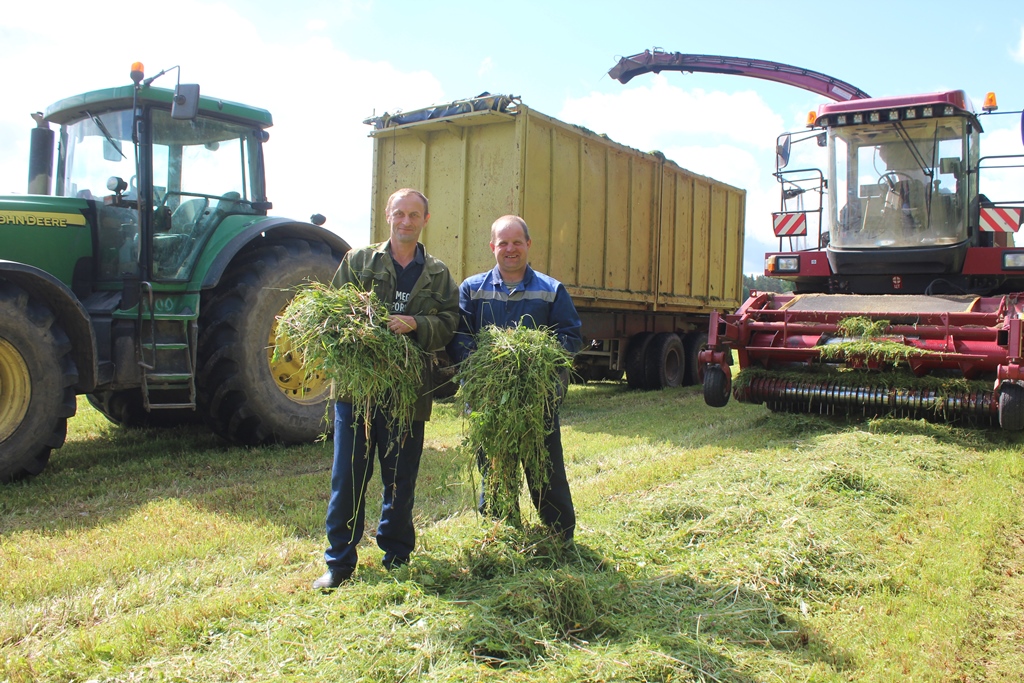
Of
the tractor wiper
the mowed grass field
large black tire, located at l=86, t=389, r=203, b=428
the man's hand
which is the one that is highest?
the tractor wiper

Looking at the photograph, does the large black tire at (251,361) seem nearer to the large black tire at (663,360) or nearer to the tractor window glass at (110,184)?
the tractor window glass at (110,184)

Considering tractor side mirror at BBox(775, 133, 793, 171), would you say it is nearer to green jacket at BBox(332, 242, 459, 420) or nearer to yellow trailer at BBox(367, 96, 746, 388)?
yellow trailer at BBox(367, 96, 746, 388)

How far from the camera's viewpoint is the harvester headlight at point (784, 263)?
355 inches

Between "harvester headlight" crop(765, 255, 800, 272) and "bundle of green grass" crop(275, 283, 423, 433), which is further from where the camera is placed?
"harvester headlight" crop(765, 255, 800, 272)

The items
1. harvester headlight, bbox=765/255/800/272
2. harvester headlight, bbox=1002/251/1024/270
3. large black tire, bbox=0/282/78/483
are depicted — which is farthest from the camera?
harvester headlight, bbox=765/255/800/272

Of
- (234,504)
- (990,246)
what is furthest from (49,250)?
(990,246)

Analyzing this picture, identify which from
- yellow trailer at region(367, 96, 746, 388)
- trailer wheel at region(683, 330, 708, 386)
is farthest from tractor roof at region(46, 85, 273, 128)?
trailer wheel at region(683, 330, 708, 386)

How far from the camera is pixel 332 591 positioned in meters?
3.34

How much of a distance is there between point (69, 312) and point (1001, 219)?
8.60 m

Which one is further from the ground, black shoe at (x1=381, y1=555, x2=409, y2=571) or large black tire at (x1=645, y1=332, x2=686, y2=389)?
large black tire at (x1=645, y1=332, x2=686, y2=389)

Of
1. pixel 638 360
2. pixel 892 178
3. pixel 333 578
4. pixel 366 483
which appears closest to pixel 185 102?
pixel 366 483

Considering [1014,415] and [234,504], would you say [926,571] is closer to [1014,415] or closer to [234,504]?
[1014,415]

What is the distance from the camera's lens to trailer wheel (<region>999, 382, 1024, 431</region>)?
19.6 ft

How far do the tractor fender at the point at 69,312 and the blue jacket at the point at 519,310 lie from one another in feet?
9.79
